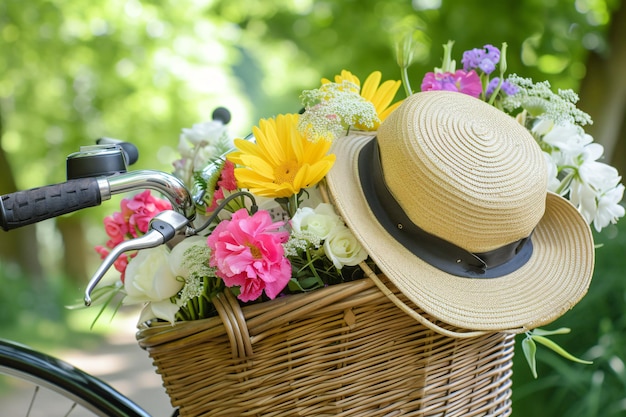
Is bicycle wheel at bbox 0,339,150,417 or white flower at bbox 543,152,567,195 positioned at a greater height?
white flower at bbox 543,152,567,195

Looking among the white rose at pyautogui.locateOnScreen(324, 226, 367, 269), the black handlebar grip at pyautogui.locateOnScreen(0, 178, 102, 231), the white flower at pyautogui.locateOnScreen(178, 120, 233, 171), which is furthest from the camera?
the white flower at pyautogui.locateOnScreen(178, 120, 233, 171)

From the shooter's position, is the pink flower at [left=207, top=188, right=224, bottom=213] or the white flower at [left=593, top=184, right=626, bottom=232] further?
the white flower at [left=593, top=184, right=626, bottom=232]

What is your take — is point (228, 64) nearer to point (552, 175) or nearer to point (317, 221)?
point (552, 175)

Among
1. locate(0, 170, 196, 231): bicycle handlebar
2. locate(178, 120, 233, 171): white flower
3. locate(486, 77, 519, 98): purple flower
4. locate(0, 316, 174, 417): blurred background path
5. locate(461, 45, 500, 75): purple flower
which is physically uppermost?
locate(0, 170, 196, 231): bicycle handlebar

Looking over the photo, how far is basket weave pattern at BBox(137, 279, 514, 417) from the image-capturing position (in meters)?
0.96

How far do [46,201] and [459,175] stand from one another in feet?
1.93

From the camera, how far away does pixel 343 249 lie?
98 centimetres

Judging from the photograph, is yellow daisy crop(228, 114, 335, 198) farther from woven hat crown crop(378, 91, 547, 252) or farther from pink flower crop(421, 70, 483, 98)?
pink flower crop(421, 70, 483, 98)

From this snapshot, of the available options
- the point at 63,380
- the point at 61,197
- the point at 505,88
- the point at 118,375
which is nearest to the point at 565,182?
the point at 505,88

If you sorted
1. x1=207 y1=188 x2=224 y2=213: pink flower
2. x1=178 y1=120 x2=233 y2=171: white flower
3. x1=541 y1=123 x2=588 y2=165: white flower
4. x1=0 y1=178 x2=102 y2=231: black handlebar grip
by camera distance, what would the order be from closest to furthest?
x1=0 y1=178 x2=102 y2=231: black handlebar grip → x1=207 y1=188 x2=224 y2=213: pink flower → x1=541 y1=123 x2=588 y2=165: white flower → x1=178 y1=120 x2=233 y2=171: white flower

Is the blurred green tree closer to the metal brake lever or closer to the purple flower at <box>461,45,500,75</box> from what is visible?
the purple flower at <box>461,45,500,75</box>

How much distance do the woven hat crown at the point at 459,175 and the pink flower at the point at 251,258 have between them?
21 cm

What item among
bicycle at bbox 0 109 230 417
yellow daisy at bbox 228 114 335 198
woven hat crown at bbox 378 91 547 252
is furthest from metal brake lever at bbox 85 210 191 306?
woven hat crown at bbox 378 91 547 252

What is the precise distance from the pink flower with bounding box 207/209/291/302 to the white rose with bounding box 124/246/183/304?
0.29ft
